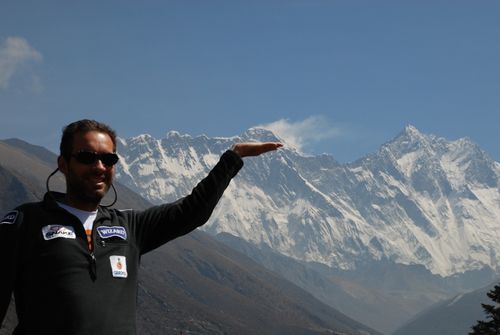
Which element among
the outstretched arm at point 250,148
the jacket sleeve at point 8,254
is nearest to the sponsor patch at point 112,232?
the jacket sleeve at point 8,254

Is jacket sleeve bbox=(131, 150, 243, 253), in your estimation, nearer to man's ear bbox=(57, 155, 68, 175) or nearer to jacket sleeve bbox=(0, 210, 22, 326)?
man's ear bbox=(57, 155, 68, 175)

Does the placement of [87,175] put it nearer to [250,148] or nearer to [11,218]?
[11,218]

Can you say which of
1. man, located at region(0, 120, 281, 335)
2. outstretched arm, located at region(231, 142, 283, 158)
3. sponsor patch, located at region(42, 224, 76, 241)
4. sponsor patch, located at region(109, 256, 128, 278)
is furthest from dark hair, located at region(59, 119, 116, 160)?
outstretched arm, located at region(231, 142, 283, 158)

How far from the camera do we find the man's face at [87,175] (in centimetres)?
710

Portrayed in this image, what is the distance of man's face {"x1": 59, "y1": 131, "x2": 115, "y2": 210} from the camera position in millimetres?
7102

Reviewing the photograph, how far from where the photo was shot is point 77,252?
6.86 metres

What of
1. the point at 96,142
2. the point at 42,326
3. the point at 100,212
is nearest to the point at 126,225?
the point at 100,212

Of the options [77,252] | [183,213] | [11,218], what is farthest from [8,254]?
[183,213]

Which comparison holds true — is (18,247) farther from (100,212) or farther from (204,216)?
(204,216)

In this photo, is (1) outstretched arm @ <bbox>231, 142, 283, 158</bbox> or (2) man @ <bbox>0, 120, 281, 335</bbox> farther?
(1) outstretched arm @ <bbox>231, 142, 283, 158</bbox>

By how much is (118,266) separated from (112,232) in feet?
1.05

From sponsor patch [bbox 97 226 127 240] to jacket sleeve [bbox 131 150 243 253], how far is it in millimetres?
387

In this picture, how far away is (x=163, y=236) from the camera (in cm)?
777

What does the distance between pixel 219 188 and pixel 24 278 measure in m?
1.91
